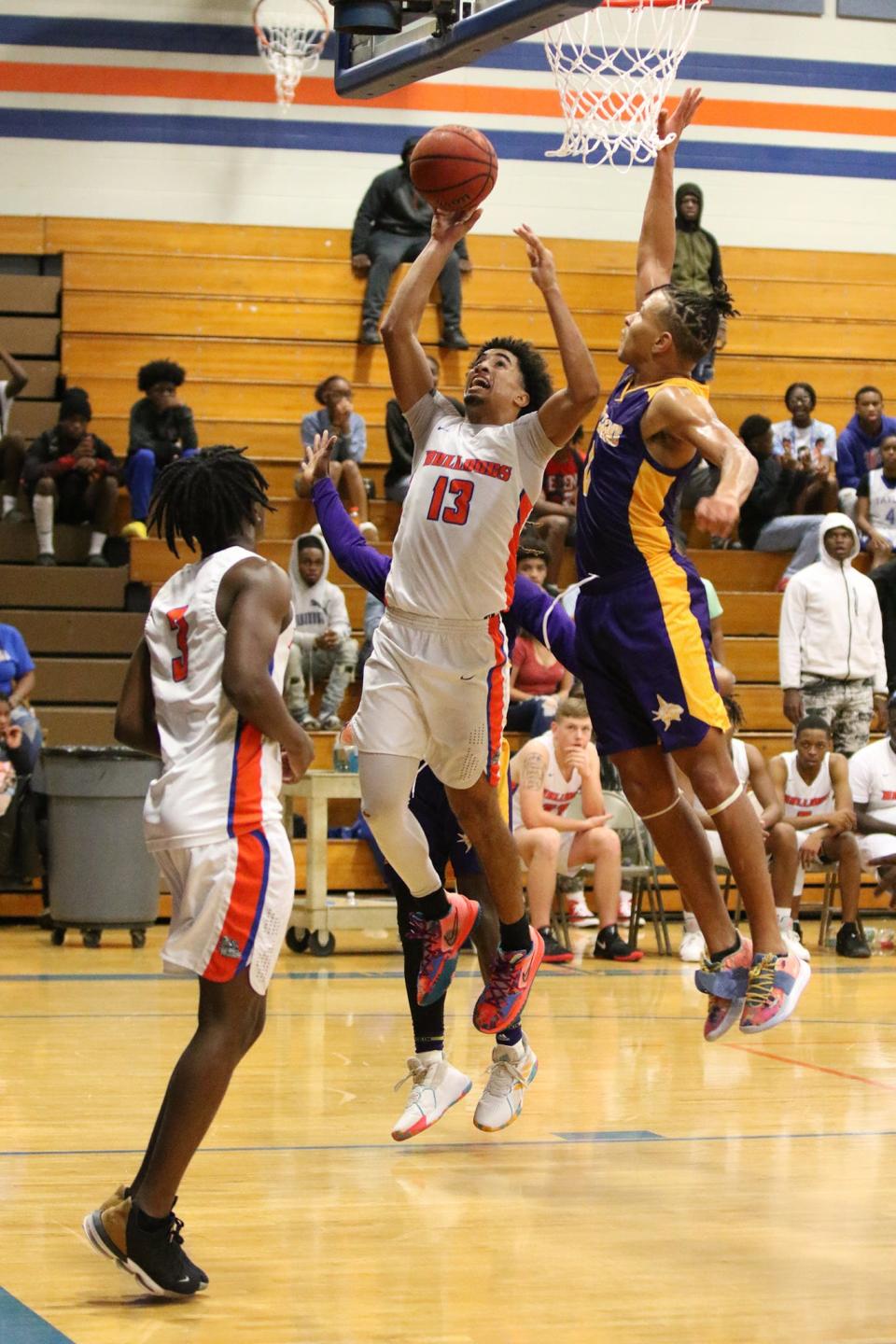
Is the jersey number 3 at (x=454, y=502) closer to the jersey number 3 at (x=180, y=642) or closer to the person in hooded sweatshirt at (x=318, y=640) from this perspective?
the jersey number 3 at (x=180, y=642)

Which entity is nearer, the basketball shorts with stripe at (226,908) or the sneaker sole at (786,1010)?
the basketball shorts with stripe at (226,908)

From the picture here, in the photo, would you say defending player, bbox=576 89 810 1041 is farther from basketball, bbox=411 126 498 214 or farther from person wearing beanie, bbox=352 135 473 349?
person wearing beanie, bbox=352 135 473 349

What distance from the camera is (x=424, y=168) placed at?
4945mm

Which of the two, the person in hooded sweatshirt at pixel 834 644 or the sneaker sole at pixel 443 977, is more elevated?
the person in hooded sweatshirt at pixel 834 644

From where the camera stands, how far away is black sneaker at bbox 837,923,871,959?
1003cm

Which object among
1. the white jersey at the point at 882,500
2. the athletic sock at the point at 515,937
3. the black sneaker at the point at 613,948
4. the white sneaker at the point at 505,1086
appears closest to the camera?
the white sneaker at the point at 505,1086

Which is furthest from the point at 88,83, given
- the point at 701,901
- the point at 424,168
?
the point at 701,901

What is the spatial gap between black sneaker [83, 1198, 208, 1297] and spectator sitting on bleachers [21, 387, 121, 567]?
31.0ft

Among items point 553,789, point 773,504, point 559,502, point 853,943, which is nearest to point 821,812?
point 853,943

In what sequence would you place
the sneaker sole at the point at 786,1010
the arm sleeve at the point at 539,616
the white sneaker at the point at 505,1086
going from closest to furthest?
the sneaker sole at the point at 786,1010 → the white sneaker at the point at 505,1086 → the arm sleeve at the point at 539,616

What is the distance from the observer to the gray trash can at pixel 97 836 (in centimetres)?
945

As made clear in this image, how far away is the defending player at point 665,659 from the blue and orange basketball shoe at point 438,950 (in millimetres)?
646

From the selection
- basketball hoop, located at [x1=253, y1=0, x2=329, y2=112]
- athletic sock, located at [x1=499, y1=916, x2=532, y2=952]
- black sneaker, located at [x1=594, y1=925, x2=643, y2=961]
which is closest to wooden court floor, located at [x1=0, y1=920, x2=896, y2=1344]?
athletic sock, located at [x1=499, y1=916, x2=532, y2=952]

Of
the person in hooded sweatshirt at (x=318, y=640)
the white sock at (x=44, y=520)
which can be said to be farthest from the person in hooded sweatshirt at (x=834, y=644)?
the white sock at (x=44, y=520)
